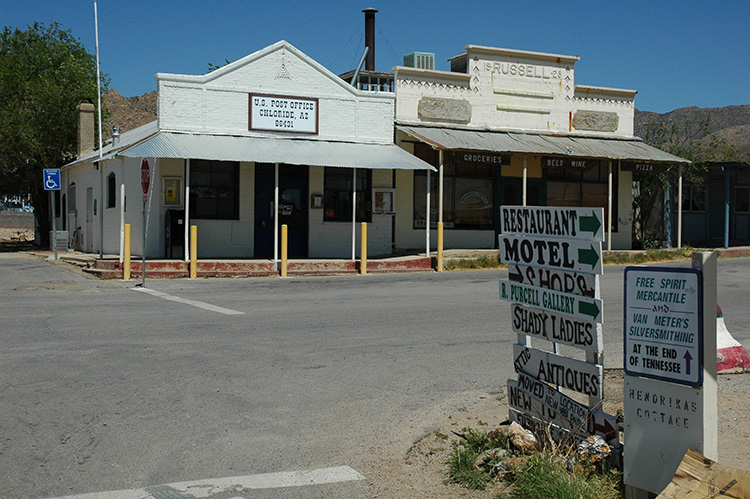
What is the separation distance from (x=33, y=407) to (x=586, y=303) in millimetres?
4681

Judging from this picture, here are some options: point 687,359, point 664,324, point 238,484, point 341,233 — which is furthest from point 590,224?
point 341,233

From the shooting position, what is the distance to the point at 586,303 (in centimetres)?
486

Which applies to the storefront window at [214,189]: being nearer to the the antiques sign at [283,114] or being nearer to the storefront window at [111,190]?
the the antiques sign at [283,114]

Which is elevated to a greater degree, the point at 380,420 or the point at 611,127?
the point at 611,127

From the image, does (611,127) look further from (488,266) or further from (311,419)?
(311,419)

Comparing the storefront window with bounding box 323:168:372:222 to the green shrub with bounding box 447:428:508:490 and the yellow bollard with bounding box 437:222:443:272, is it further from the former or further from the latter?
the green shrub with bounding box 447:428:508:490

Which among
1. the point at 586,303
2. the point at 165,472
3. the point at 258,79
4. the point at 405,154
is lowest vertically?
the point at 165,472

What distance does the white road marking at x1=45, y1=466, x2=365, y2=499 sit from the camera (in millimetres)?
4695

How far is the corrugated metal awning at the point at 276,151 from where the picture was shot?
18.8 metres

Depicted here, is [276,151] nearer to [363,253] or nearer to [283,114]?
[283,114]

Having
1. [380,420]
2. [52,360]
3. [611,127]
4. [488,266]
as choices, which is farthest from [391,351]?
[611,127]

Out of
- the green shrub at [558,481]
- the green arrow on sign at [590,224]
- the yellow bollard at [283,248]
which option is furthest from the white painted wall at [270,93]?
the green shrub at [558,481]

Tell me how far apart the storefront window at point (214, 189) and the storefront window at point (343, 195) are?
2697 mm

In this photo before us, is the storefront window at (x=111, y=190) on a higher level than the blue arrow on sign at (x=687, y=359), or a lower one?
higher
